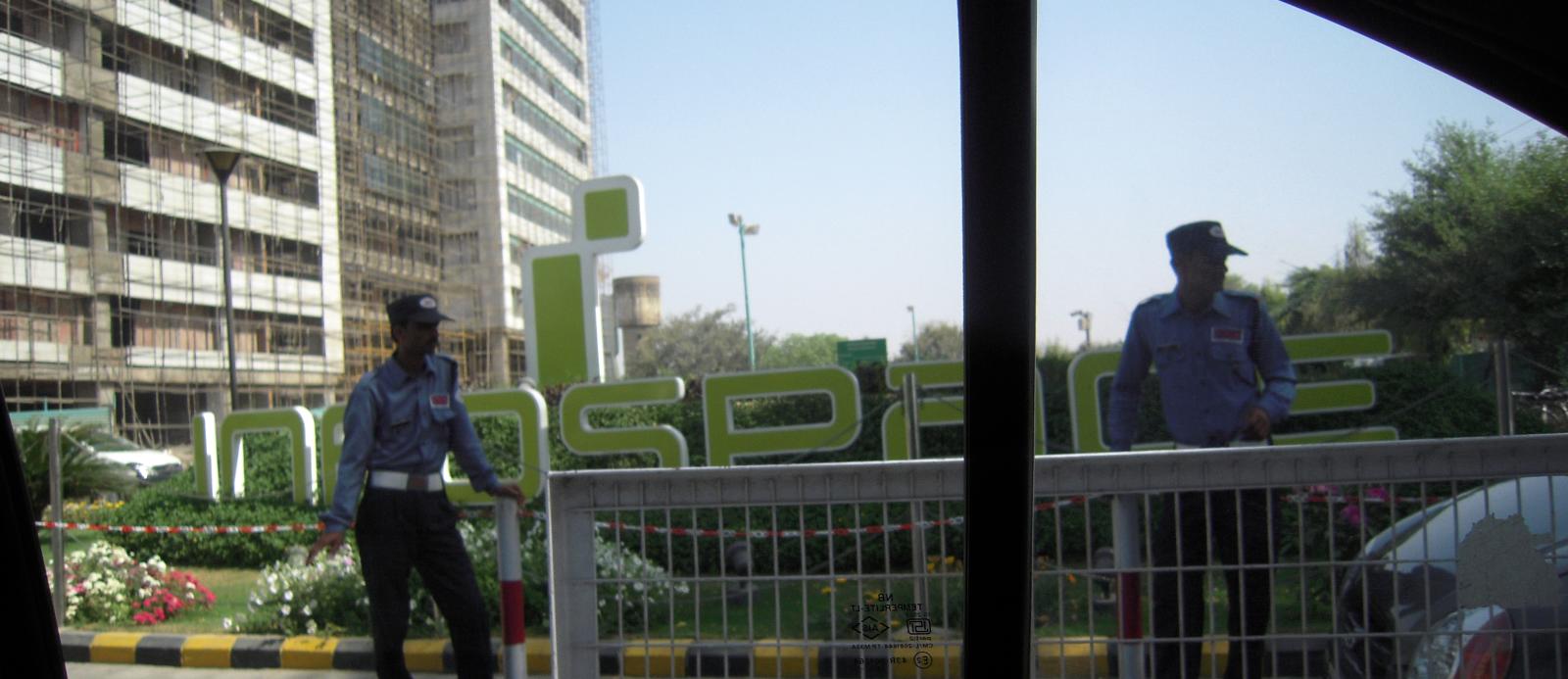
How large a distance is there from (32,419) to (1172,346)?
7422 millimetres

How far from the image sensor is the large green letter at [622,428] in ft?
25.1

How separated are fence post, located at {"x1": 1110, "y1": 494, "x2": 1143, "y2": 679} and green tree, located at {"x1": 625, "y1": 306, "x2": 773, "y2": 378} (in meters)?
16.9

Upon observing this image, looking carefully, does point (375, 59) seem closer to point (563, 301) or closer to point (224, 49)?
point (224, 49)

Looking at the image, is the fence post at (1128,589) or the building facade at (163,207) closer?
the fence post at (1128,589)

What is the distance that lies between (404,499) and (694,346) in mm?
17444

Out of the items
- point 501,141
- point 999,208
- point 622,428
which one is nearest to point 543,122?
point 501,141

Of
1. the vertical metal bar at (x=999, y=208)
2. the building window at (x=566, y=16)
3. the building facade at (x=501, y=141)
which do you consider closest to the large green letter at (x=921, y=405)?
the vertical metal bar at (x=999, y=208)

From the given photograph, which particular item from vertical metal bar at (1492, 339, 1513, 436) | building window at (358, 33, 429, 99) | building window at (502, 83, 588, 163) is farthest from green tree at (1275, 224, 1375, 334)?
building window at (358, 33, 429, 99)

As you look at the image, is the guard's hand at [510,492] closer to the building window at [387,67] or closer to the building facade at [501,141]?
the building facade at [501,141]

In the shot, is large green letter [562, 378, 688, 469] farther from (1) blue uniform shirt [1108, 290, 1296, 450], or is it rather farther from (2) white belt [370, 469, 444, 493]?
(1) blue uniform shirt [1108, 290, 1296, 450]

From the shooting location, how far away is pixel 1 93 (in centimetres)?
1008

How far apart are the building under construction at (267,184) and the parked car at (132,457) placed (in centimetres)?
77

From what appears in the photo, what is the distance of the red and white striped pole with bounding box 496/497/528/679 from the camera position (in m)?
3.68

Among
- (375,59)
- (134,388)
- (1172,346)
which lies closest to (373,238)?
(375,59)
